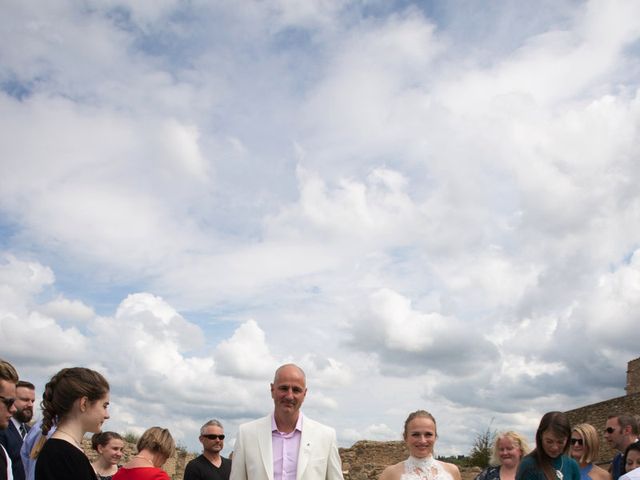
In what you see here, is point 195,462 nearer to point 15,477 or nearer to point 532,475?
point 15,477

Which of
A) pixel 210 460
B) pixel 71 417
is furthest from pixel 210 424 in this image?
pixel 71 417

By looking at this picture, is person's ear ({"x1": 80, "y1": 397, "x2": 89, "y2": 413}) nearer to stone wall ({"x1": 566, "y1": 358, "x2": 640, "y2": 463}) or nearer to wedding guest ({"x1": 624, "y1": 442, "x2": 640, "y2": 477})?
wedding guest ({"x1": 624, "y1": 442, "x2": 640, "y2": 477})

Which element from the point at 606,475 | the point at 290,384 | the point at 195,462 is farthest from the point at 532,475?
the point at 195,462

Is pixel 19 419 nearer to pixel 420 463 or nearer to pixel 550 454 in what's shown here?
pixel 420 463

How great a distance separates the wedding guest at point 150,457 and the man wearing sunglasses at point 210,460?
36.6 inches

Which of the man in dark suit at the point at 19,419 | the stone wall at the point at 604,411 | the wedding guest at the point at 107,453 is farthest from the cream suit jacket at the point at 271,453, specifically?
→ the stone wall at the point at 604,411

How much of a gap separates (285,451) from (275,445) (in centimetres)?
9

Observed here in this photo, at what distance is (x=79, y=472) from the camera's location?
11.5ft

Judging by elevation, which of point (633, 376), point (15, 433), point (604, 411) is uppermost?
point (633, 376)

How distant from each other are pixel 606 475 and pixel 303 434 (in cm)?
343

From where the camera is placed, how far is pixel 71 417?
3.70 metres

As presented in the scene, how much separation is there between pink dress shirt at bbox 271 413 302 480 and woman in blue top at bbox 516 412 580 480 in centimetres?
188

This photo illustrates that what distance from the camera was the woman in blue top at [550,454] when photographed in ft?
17.1

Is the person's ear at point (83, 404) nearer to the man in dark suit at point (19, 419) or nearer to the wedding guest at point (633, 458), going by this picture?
the man in dark suit at point (19, 419)
